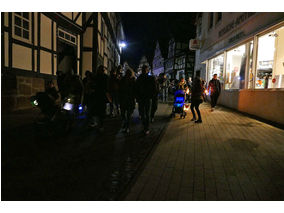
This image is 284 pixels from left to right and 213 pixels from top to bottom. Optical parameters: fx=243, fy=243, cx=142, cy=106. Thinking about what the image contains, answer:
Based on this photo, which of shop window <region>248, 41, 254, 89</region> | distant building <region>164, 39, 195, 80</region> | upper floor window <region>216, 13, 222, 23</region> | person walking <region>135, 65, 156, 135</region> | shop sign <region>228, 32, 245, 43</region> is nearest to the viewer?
person walking <region>135, 65, 156, 135</region>

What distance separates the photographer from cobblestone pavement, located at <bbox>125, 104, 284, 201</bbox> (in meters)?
3.11

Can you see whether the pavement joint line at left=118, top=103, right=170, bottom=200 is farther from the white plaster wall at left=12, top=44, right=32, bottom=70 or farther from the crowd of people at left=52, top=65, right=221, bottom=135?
the white plaster wall at left=12, top=44, right=32, bottom=70

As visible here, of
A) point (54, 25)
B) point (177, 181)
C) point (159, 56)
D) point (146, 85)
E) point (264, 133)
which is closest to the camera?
point (177, 181)

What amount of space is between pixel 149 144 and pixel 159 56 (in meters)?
61.2

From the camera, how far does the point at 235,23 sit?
1349cm

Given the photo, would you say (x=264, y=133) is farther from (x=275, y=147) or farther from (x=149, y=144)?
(x=149, y=144)

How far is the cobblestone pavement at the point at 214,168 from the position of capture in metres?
3.11

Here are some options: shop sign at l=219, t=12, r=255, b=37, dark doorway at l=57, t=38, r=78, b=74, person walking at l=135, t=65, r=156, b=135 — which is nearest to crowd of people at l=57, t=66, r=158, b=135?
person walking at l=135, t=65, r=156, b=135

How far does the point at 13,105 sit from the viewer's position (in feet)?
30.1

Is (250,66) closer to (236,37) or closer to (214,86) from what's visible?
(214,86)

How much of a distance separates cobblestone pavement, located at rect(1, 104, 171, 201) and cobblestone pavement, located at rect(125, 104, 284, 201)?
0.34 m

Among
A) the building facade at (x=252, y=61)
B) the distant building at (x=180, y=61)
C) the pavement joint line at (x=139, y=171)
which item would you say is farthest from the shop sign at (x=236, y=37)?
the distant building at (x=180, y=61)

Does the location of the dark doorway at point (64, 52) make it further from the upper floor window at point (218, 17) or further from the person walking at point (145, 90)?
the upper floor window at point (218, 17)

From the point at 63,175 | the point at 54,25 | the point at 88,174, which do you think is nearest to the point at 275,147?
the point at 88,174
